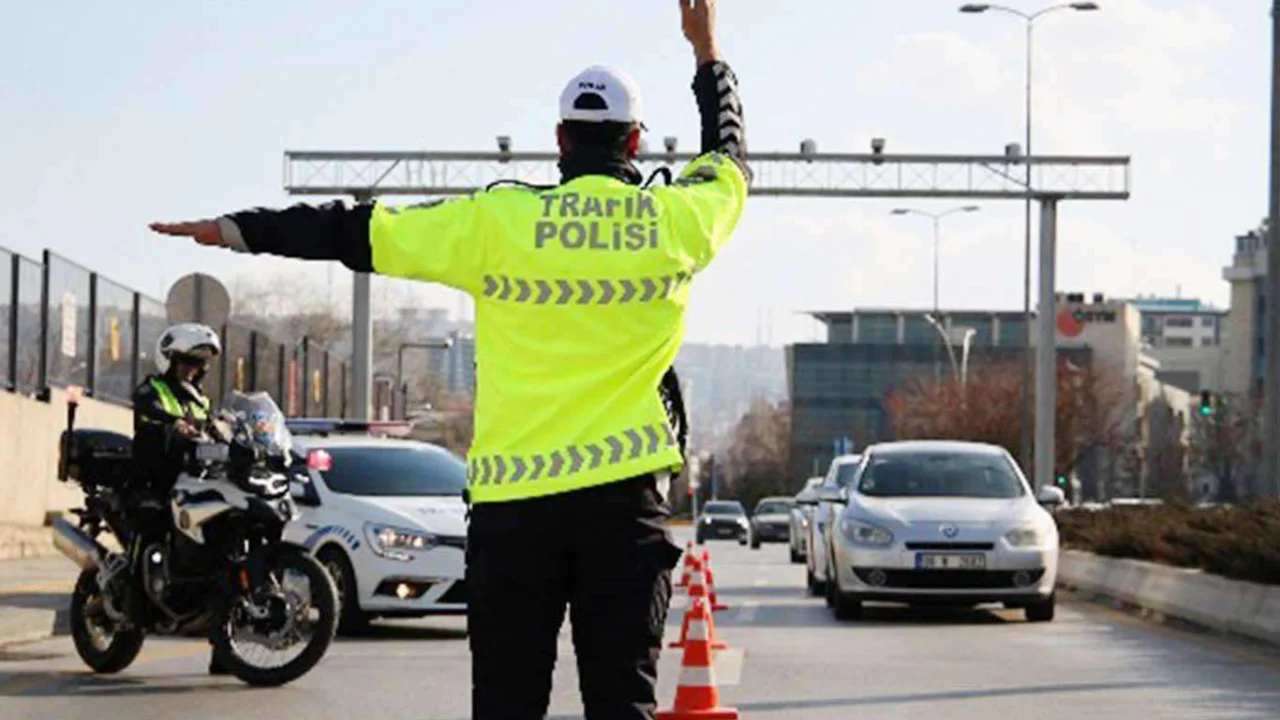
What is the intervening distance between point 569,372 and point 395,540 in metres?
13.4

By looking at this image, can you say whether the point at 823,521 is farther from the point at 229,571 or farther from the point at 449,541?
the point at 229,571

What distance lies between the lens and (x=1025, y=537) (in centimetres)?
2320

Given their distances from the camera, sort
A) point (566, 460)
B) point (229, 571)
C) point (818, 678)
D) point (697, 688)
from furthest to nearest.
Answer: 1. point (818, 678)
2. point (229, 571)
3. point (697, 688)
4. point (566, 460)

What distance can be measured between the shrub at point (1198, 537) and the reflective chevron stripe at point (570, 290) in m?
14.4

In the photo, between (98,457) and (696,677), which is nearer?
(696,677)

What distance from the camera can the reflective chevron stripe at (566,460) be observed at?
604 cm

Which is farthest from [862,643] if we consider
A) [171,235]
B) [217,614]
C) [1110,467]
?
[1110,467]

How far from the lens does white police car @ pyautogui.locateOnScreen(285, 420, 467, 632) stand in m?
19.3

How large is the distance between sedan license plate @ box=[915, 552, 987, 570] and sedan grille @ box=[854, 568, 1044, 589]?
1.5 inches

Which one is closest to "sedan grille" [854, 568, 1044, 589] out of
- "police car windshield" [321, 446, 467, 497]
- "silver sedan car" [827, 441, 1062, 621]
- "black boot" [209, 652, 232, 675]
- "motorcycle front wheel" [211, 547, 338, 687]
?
"silver sedan car" [827, 441, 1062, 621]

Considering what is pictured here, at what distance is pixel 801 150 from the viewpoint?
59.5 metres

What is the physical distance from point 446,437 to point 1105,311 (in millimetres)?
79366

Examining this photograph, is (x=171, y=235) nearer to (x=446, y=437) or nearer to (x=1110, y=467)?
(x=446, y=437)

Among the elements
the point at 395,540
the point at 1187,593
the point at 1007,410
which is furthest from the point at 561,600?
the point at 1007,410
